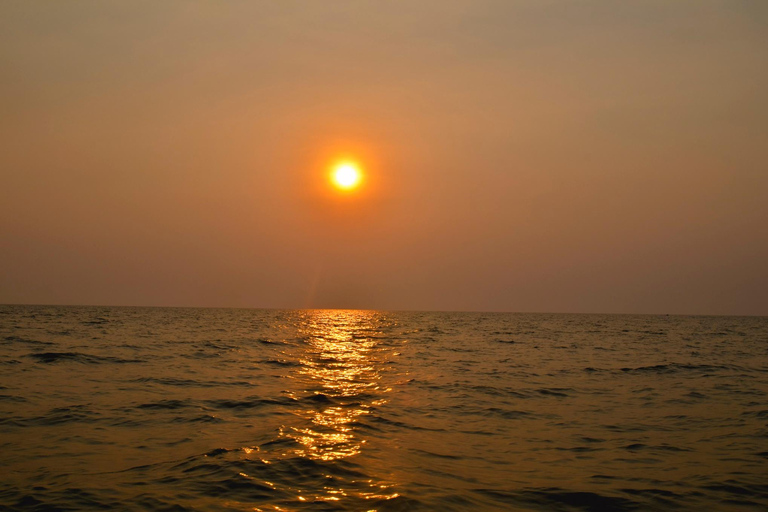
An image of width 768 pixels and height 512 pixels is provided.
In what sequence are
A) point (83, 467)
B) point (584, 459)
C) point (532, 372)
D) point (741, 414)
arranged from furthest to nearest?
1. point (532, 372)
2. point (741, 414)
3. point (584, 459)
4. point (83, 467)

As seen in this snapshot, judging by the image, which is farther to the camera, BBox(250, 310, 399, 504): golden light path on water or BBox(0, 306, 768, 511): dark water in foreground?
BBox(250, 310, 399, 504): golden light path on water

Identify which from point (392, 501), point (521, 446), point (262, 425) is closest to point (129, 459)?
point (262, 425)

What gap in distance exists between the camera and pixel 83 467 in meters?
10.2

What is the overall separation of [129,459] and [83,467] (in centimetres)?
81

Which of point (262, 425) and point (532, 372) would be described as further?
point (532, 372)

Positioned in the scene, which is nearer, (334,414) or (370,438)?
(370,438)

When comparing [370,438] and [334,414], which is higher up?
[334,414]

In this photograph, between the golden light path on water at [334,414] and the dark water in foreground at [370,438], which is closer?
the dark water in foreground at [370,438]

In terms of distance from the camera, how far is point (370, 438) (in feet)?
43.3

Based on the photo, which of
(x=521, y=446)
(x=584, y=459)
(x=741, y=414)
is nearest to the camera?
(x=584, y=459)

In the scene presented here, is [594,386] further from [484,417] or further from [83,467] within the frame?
[83,467]

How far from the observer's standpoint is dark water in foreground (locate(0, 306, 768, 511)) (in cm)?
919

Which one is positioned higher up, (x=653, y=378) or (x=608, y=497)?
(x=653, y=378)

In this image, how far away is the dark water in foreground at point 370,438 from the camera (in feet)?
30.1
